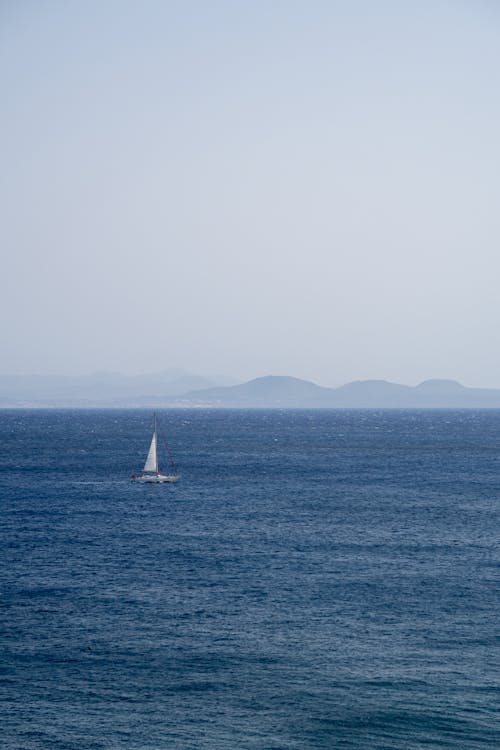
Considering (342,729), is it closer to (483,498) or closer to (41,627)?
(41,627)

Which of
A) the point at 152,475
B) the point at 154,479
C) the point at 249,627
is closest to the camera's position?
the point at 249,627

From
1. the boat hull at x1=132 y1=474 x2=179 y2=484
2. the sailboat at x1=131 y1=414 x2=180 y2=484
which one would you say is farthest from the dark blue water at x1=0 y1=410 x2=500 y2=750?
the sailboat at x1=131 y1=414 x2=180 y2=484

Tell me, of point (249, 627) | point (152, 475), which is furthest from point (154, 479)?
point (249, 627)

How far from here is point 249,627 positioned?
6122 cm

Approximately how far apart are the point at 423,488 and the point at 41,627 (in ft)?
305

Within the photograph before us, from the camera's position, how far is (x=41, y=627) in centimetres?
6088

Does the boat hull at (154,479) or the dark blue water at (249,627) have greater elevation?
the boat hull at (154,479)

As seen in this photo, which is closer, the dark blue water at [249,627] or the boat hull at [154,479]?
the dark blue water at [249,627]

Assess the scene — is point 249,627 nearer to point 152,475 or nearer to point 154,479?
point 154,479

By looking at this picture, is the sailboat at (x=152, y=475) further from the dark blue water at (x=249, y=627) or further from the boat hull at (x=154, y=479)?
the dark blue water at (x=249, y=627)

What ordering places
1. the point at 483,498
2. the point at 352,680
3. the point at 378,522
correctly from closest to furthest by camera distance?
the point at 352,680 → the point at 378,522 → the point at 483,498

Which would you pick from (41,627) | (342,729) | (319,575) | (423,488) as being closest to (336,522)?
(319,575)

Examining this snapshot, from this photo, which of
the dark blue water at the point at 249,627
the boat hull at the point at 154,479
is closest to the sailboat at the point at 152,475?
the boat hull at the point at 154,479

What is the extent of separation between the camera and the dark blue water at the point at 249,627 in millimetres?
45906
